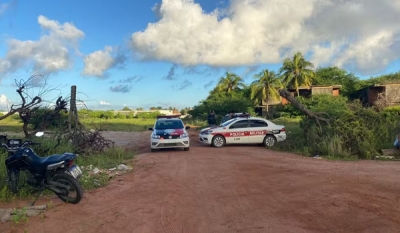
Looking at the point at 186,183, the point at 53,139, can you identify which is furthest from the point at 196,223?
the point at 53,139

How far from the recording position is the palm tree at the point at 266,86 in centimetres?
5556

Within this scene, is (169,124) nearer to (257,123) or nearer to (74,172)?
(257,123)

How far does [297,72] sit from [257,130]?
39352mm

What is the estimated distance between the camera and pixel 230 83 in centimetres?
6619

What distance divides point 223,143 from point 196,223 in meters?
13.7

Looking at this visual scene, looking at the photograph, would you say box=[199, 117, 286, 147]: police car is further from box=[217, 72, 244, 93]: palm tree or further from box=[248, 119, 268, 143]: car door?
box=[217, 72, 244, 93]: palm tree

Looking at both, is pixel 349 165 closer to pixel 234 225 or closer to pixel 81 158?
pixel 234 225

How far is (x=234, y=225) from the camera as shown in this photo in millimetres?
6098

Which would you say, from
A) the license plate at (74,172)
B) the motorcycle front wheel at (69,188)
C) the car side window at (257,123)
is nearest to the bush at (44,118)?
the license plate at (74,172)

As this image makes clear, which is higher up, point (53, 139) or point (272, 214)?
point (53, 139)

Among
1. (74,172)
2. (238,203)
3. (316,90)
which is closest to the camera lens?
(238,203)

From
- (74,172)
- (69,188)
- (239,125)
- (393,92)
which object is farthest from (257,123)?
(393,92)

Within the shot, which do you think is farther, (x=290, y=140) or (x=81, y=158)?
(x=290, y=140)

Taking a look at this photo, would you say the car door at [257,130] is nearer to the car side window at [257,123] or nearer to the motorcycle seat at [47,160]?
the car side window at [257,123]
